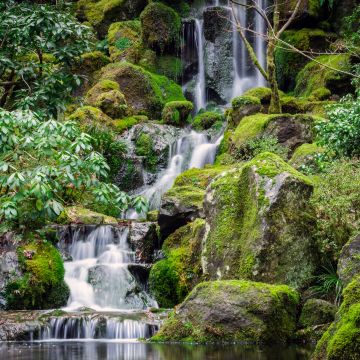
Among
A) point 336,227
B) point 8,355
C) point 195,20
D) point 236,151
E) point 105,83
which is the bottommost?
point 8,355

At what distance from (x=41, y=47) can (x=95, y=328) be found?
15.2 ft

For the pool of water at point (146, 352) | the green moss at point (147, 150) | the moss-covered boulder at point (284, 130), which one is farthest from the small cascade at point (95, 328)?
the green moss at point (147, 150)

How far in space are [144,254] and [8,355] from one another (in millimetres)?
5483

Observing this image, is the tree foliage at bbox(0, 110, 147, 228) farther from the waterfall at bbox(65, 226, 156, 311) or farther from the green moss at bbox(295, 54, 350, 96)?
the green moss at bbox(295, 54, 350, 96)

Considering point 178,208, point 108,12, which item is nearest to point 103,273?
point 178,208

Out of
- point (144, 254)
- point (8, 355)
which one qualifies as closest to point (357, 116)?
point (144, 254)

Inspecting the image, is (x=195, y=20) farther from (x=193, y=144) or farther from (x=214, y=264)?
(x=214, y=264)

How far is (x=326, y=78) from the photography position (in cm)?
2059

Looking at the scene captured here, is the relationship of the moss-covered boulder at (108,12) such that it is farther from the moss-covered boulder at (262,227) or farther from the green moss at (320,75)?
the moss-covered boulder at (262,227)

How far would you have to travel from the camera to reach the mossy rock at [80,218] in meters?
14.2

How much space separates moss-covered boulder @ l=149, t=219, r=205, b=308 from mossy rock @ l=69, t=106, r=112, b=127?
312 inches

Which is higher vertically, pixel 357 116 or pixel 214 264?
pixel 357 116

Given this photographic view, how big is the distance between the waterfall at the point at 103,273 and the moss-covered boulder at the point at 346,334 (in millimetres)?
6160

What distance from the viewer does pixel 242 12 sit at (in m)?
26.8
